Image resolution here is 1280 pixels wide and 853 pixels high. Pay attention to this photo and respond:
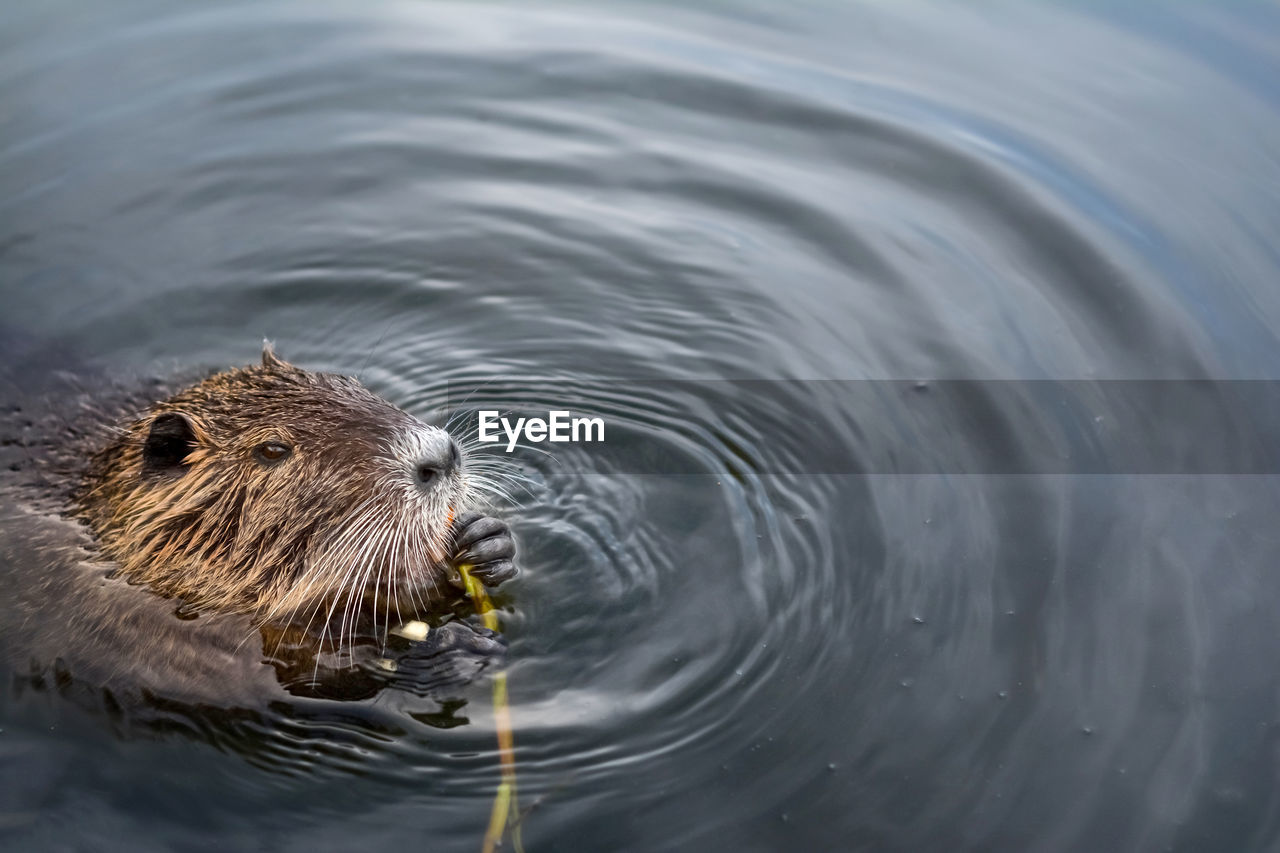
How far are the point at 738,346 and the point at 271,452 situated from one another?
228 cm

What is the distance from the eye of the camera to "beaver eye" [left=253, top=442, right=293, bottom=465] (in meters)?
3.77

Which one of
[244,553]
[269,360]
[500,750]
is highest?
[269,360]

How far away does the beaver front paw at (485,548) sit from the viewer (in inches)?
163

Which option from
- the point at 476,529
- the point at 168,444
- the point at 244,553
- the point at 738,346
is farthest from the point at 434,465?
the point at 738,346

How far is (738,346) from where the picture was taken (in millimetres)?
5434

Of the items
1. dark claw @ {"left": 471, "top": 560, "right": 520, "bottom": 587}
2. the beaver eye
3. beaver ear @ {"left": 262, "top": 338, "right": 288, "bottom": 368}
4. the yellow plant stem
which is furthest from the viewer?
dark claw @ {"left": 471, "top": 560, "right": 520, "bottom": 587}

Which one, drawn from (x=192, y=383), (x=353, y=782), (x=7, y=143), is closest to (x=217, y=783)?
(x=353, y=782)

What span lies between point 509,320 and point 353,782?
2482 millimetres

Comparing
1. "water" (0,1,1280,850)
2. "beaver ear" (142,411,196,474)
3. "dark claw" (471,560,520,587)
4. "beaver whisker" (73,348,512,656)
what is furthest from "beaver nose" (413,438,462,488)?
"beaver ear" (142,411,196,474)

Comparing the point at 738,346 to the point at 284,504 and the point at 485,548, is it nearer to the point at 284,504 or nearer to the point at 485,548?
the point at 485,548

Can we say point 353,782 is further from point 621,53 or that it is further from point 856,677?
point 621,53

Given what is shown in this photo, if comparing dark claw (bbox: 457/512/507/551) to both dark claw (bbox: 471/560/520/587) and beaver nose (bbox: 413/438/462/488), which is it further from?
beaver nose (bbox: 413/438/462/488)

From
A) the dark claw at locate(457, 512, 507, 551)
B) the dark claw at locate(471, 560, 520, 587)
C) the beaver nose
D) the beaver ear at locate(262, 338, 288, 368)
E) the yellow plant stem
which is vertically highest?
the beaver ear at locate(262, 338, 288, 368)

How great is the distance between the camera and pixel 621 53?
24.1 feet
